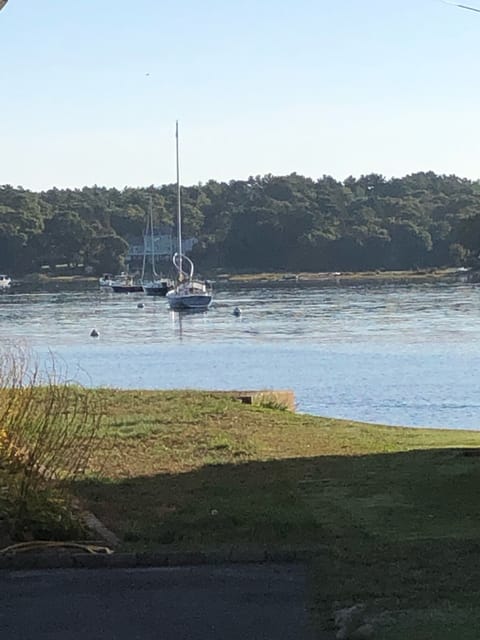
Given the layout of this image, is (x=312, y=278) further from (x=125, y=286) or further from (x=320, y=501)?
(x=320, y=501)

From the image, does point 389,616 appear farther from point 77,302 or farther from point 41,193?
point 41,193

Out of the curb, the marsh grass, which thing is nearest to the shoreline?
the marsh grass

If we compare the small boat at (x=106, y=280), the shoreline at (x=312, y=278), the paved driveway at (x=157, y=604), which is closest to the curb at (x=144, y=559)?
the paved driveway at (x=157, y=604)

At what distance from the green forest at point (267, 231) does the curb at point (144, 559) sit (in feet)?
285

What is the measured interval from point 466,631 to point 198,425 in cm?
1044

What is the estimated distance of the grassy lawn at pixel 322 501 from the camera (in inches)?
267

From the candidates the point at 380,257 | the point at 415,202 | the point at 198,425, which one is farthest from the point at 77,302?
the point at 198,425

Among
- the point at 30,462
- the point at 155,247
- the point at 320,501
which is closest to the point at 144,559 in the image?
the point at 30,462

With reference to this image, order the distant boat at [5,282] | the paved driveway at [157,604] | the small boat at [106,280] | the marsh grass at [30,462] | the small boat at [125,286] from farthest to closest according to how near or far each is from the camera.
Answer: the small boat at [106,280] → the distant boat at [5,282] → the small boat at [125,286] → the marsh grass at [30,462] → the paved driveway at [157,604]

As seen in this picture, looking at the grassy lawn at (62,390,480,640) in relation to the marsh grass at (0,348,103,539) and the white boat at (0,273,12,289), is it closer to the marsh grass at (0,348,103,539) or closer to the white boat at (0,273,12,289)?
the marsh grass at (0,348,103,539)

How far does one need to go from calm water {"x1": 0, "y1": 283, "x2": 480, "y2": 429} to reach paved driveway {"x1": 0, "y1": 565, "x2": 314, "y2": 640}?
818 cm

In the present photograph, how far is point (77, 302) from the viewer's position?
8269cm

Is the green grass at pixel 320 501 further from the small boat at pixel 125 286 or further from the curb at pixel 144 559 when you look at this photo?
the small boat at pixel 125 286

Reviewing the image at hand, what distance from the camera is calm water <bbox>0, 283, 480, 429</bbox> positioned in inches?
1120
